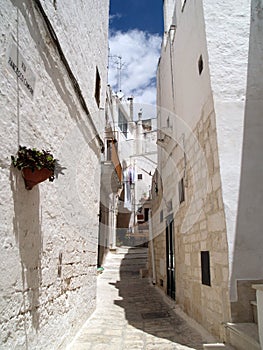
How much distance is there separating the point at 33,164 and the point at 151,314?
14.3ft

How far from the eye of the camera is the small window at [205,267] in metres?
4.16

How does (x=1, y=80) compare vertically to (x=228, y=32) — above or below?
below

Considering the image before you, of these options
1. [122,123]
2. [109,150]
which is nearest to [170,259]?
[109,150]

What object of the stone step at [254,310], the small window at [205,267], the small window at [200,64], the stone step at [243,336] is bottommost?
the stone step at [243,336]

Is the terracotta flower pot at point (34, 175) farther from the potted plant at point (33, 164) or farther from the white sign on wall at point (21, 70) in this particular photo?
the white sign on wall at point (21, 70)

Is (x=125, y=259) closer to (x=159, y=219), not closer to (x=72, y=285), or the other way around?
(x=159, y=219)

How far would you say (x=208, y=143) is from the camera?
14.2 feet

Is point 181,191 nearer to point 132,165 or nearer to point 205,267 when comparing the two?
point 205,267

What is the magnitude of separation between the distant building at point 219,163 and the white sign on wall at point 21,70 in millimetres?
2621

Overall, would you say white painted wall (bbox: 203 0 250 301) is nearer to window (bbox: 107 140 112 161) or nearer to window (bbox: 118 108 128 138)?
window (bbox: 107 140 112 161)

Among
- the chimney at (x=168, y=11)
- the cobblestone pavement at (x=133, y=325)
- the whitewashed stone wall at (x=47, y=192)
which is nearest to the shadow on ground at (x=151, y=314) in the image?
the cobblestone pavement at (x=133, y=325)

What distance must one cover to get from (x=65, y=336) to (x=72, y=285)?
68 cm

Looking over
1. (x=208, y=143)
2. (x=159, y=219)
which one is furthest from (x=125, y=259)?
(x=208, y=143)

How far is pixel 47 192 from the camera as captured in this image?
314 centimetres
